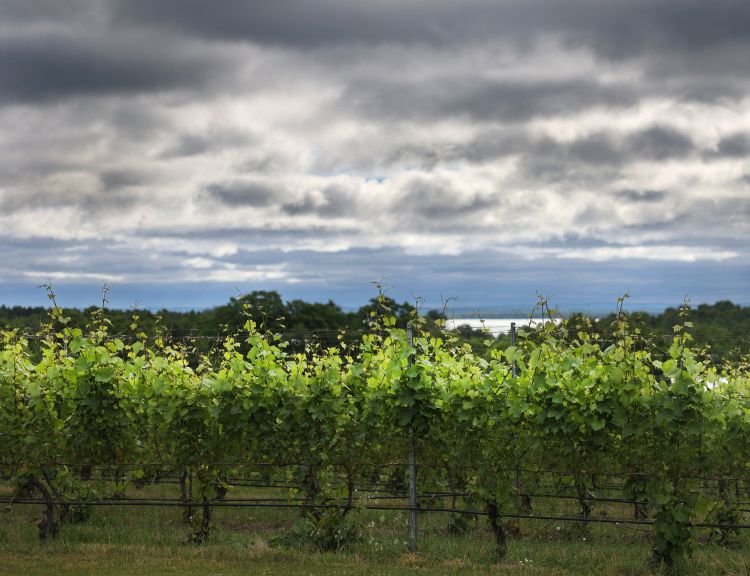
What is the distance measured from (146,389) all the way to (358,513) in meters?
2.69

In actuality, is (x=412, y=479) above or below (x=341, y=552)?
above

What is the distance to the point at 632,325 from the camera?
11492 millimetres

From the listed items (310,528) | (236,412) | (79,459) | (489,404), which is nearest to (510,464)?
(489,404)

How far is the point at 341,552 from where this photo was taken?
27.6 ft

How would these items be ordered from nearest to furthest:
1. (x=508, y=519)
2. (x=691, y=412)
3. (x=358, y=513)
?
(x=691, y=412)
(x=358, y=513)
(x=508, y=519)

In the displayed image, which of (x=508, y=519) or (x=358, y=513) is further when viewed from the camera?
(x=508, y=519)

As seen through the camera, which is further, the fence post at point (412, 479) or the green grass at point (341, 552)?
the fence post at point (412, 479)

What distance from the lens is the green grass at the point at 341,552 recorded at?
25.7 ft

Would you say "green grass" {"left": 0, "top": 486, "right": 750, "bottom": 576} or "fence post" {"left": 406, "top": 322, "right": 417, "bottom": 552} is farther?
"fence post" {"left": 406, "top": 322, "right": 417, "bottom": 552}

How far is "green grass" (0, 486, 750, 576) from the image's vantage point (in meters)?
7.83

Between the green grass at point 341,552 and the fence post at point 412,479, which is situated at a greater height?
the fence post at point 412,479

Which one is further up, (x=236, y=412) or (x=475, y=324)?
(x=475, y=324)

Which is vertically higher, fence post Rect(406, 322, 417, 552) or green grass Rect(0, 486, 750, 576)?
fence post Rect(406, 322, 417, 552)

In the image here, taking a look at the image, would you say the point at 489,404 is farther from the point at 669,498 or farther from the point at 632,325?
the point at 632,325
